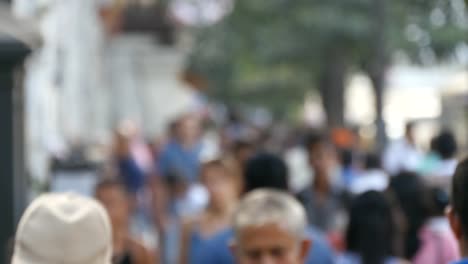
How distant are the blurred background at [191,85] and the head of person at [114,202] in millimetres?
556

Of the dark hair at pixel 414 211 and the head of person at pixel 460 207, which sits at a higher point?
the head of person at pixel 460 207

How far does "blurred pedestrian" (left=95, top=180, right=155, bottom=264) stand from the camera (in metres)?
7.54

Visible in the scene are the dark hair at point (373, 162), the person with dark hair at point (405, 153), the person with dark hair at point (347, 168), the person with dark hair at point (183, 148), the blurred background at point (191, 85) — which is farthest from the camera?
the person with dark hair at point (405, 153)

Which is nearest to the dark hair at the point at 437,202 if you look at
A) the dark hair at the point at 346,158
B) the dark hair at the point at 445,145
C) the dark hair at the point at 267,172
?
the dark hair at the point at 267,172

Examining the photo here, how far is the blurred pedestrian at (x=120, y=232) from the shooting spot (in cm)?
754

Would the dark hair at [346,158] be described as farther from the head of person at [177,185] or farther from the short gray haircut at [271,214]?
the short gray haircut at [271,214]

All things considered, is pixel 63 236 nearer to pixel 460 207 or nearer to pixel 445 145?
pixel 460 207

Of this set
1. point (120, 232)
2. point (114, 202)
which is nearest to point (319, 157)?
point (114, 202)

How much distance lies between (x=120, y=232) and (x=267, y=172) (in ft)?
2.77

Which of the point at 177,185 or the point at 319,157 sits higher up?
the point at 319,157

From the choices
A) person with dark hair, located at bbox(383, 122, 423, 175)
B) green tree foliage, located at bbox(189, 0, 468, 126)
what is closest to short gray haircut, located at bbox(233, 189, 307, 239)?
person with dark hair, located at bbox(383, 122, 423, 175)

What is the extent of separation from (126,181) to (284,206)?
9372 mm

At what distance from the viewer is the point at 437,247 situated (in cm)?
734

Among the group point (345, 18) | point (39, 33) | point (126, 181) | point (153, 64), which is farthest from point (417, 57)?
point (39, 33)
